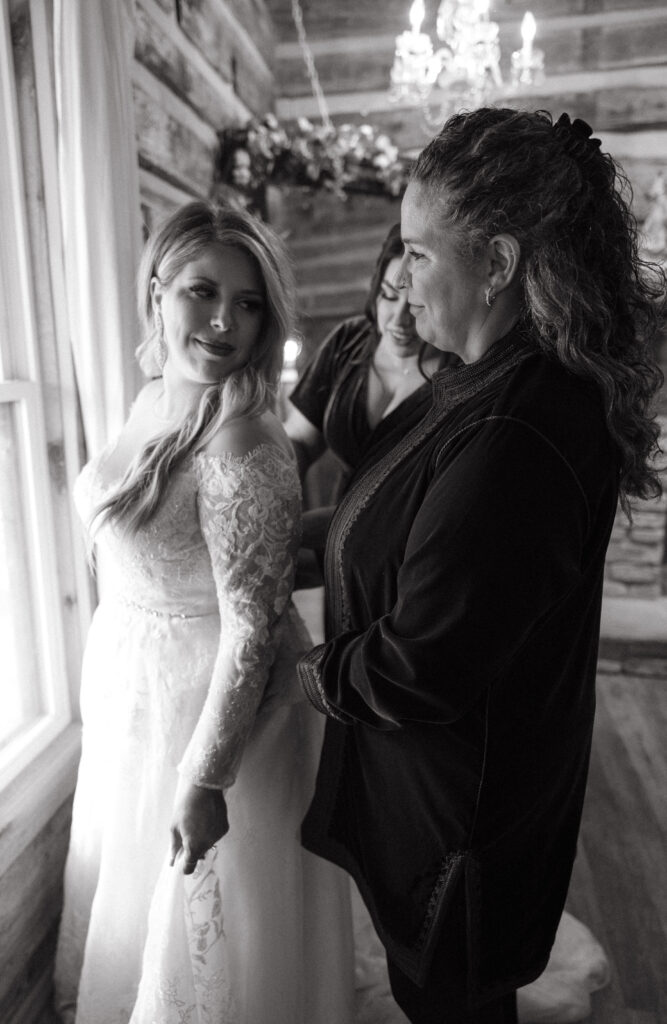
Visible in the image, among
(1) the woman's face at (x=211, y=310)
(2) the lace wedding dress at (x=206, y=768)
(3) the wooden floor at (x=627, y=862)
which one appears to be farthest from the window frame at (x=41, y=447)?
(3) the wooden floor at (x=627, y=862)

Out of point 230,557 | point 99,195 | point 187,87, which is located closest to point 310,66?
point 187,87

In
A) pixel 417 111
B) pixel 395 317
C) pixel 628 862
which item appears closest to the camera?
pixel 395 317

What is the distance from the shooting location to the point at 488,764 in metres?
1.05

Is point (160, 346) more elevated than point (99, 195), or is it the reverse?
point (99, 195)

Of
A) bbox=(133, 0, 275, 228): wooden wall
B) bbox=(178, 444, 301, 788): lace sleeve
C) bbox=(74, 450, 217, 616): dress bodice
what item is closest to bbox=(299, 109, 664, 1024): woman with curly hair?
bbox=(178, 444, 301, 788): lace sleeve

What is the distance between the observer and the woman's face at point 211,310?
48.7 inches

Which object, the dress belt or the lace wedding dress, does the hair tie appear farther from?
the dress belt

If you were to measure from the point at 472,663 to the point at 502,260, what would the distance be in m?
0.51

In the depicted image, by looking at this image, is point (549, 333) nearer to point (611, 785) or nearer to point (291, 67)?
point (611, 785)

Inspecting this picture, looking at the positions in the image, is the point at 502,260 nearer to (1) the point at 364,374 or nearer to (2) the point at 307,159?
(1) the point at 364,374

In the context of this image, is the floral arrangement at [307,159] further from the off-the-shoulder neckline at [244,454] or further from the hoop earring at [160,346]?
the off-the-shoulder neckline at [244,454]

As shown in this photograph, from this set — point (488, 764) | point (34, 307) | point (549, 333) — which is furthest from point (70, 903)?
point (549, 333)

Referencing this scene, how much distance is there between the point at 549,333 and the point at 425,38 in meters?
2.28

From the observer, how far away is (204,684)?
1299mm
